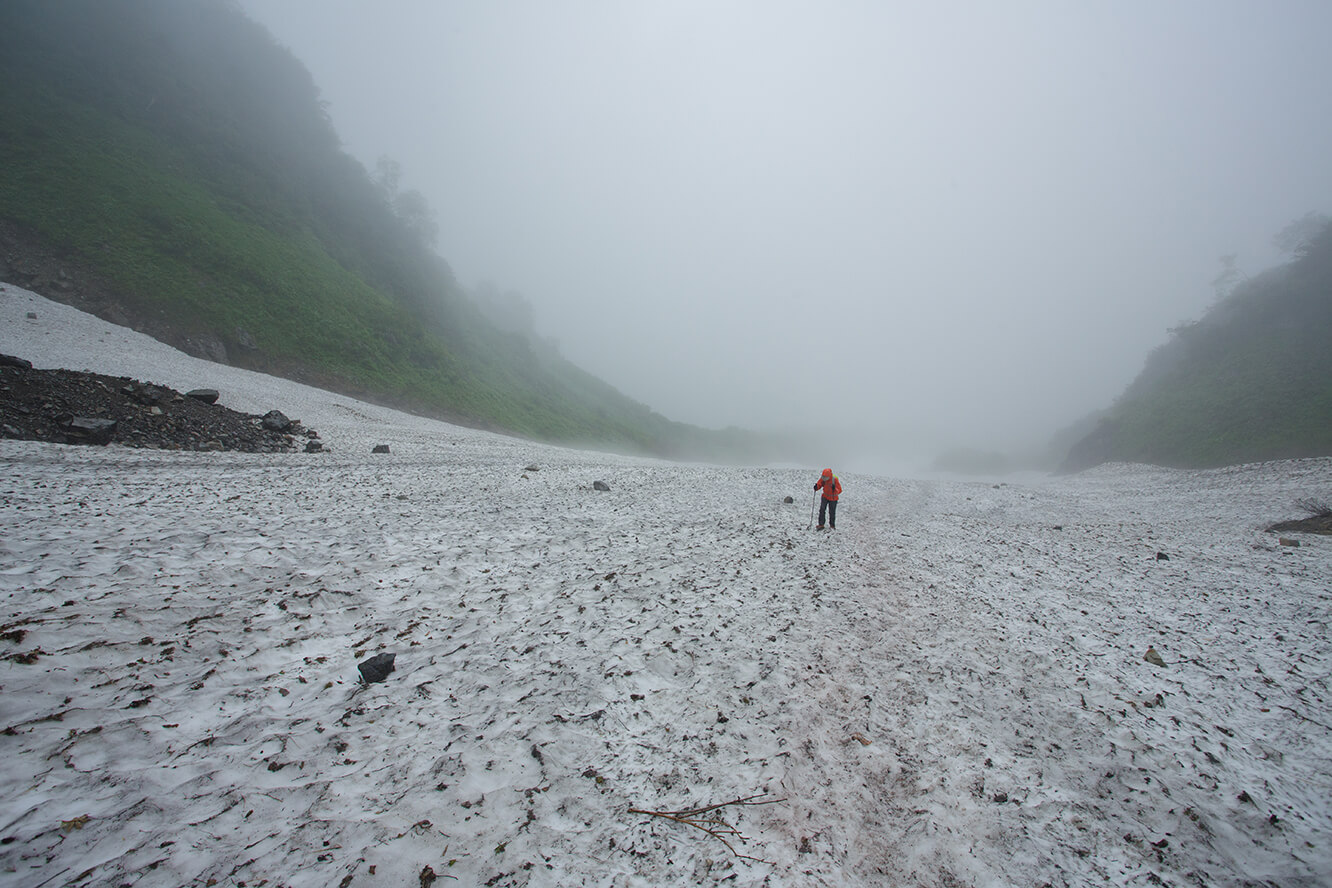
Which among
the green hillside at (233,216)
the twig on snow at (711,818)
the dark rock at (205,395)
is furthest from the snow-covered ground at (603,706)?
the green hillside at (233,216)

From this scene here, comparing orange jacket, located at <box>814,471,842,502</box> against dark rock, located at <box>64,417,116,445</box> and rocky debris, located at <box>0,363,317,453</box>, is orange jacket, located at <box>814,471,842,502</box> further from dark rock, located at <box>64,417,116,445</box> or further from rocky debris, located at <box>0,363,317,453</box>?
dark rock, located at <box>64,417,116,445</box>

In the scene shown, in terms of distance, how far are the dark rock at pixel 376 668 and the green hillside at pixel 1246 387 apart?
53472 millimetres

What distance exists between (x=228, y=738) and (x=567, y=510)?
32.3ft

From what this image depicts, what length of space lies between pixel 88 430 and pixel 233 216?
161ft

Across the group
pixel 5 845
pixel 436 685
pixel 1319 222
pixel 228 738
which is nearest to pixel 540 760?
pixel 436 685

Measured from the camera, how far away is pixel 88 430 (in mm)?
13875

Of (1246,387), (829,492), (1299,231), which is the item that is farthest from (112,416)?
(1299,231)

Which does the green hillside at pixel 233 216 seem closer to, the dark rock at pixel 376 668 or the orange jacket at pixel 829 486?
the orange jacket at pixel 829 486

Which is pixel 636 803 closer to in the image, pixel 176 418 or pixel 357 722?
pixel 357 722

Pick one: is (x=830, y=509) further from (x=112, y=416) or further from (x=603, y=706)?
(x=112, y=416)

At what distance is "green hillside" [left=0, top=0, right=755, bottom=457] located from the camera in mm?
35031

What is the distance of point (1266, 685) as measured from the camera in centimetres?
682

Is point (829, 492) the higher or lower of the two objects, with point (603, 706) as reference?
higher

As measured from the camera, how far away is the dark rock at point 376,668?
5.71 meters
